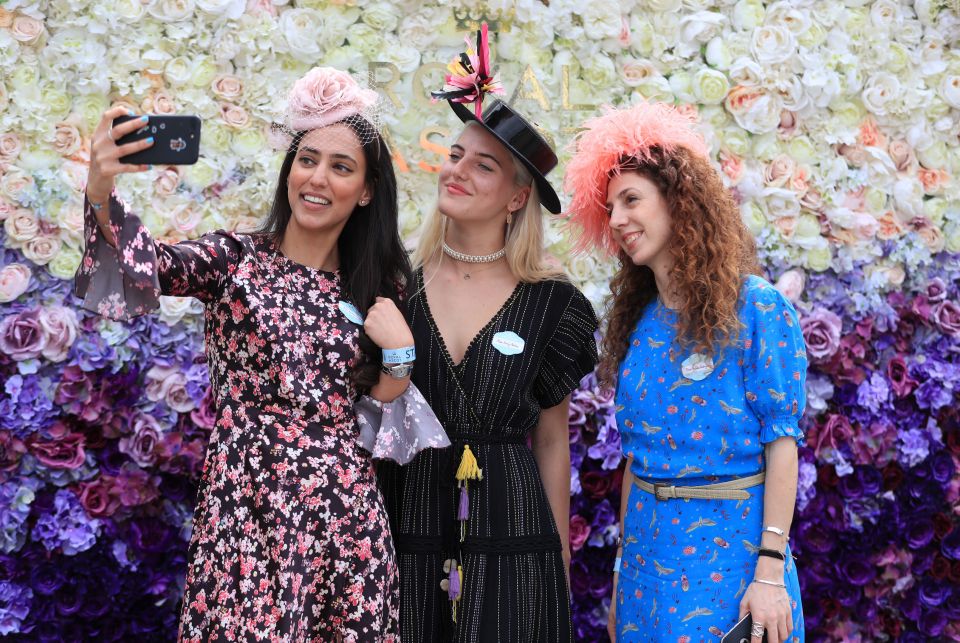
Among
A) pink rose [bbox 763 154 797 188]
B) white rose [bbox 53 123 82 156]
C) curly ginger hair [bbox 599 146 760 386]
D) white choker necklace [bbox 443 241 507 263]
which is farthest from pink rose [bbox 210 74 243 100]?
pink rose [bbox 763 154 797 188]

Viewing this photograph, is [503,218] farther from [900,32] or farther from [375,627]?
[900,32]

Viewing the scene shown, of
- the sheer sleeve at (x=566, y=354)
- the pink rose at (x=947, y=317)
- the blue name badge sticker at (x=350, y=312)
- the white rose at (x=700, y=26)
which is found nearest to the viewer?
the blue name badge sticker at (x=350, y=312)

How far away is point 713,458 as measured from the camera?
2.71 meters

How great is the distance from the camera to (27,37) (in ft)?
12.3

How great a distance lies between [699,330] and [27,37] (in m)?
2.60

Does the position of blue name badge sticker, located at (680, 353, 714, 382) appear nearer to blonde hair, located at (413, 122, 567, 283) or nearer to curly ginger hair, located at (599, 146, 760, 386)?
curly ginger hair, located at (599, 146, 760, 386)

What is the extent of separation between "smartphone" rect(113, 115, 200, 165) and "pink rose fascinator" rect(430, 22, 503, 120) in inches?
41.4

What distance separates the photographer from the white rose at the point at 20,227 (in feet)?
12.2

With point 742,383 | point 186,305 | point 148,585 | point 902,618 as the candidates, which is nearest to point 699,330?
point 742,383

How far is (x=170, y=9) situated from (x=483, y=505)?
7.24ft

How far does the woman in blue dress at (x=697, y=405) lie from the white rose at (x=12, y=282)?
2019mm

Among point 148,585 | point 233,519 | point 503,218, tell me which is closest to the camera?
point 233,519

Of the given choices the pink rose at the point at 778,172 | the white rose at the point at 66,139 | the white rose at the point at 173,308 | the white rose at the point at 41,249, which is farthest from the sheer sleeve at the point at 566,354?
the white rose at the point at 66,139

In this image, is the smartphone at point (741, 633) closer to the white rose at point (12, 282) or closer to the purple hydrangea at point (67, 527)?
the purple hydrangea at point (67, 527)
